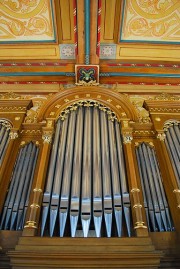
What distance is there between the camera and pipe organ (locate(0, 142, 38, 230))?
12.3 feet

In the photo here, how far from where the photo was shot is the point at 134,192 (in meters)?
3.87

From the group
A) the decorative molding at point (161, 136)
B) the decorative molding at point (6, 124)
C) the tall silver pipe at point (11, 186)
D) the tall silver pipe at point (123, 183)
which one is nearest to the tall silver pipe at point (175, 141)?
the decorative molding at point (161, 136)

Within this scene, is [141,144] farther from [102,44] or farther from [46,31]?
[46,31]

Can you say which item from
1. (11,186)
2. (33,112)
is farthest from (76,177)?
(33,112)

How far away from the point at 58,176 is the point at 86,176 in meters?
0.39

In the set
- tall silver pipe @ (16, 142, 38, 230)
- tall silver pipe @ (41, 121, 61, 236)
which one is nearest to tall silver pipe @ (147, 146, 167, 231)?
tall silver pipe @ (41, 121, 61, 236)

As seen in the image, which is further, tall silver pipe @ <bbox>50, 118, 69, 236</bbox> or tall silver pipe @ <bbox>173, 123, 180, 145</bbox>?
tall silver pipe @ <bbox>173, 123, 180, 145</bbox>

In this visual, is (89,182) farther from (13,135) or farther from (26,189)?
(13,135)

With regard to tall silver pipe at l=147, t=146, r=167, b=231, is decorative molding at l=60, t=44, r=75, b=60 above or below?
above

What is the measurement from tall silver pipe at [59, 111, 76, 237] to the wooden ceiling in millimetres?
1786

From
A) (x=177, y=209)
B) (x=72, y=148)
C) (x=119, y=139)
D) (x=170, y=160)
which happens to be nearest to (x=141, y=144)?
(x=119, y=139)

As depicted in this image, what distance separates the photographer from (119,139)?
502 centimetres

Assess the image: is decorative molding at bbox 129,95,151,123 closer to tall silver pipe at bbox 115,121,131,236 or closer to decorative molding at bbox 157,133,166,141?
decorative molding at bbox 157,133,166,141

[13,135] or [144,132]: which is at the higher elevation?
[144,132]
